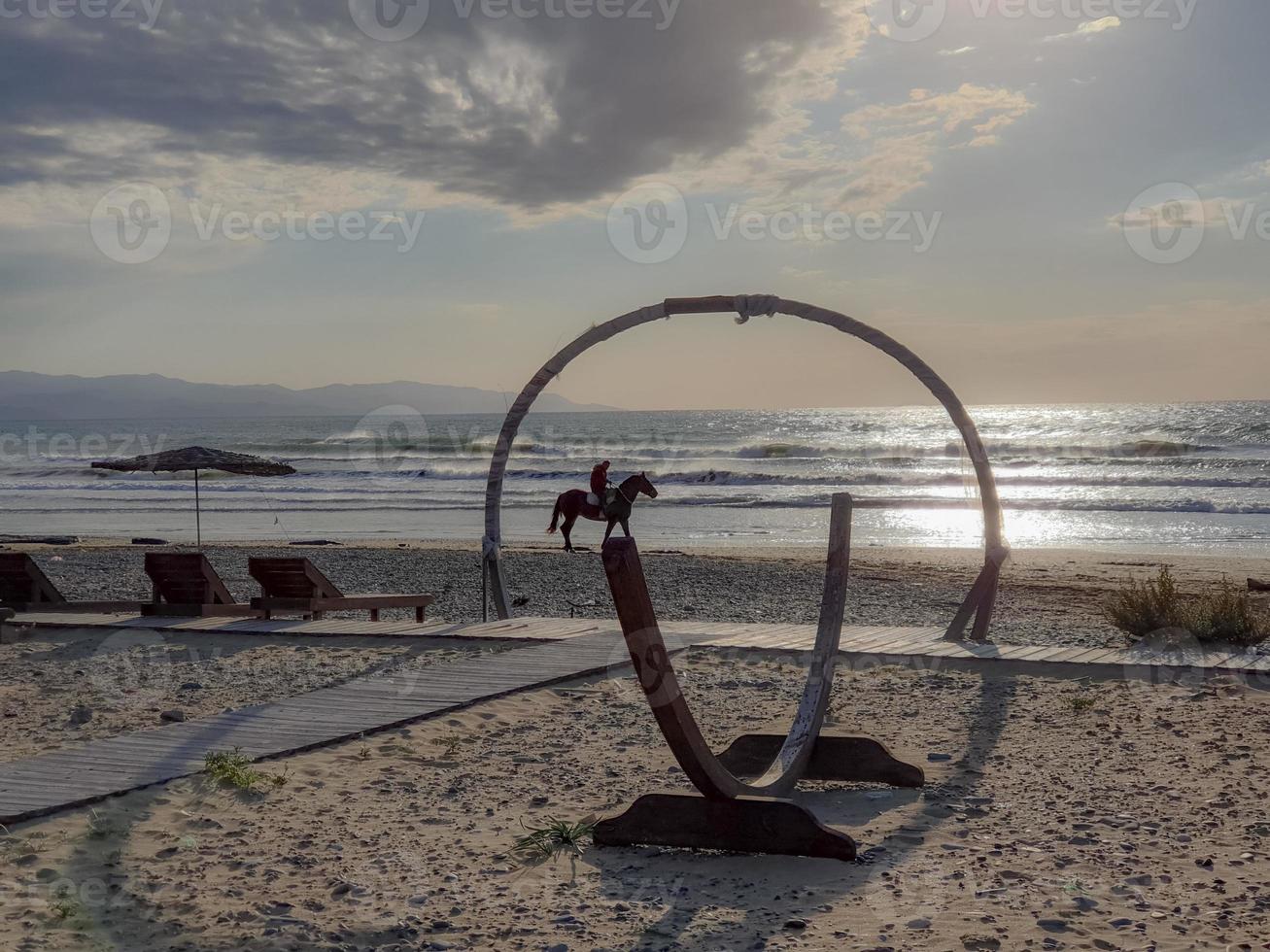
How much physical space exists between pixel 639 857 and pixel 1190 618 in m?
6.20

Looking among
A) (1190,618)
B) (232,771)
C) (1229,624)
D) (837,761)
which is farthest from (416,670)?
(1229,624)

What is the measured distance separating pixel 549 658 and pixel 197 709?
7.67 feet

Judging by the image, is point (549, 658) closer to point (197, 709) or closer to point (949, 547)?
point (197, 709)

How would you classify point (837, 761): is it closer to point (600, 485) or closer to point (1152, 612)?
point (1152, 612)

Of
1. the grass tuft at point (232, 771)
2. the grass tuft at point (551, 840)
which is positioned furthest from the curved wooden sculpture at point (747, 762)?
the grass tuft at point (232, 771)

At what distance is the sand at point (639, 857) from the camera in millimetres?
3785

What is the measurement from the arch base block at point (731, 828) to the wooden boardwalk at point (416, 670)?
2089 mm

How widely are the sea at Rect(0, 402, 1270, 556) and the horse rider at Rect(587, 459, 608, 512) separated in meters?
10.7

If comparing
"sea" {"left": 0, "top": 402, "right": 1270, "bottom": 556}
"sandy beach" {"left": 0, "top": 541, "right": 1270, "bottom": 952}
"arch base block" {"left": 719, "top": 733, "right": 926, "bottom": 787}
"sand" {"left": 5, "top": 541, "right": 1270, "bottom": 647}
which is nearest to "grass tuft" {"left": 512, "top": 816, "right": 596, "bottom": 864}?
"sandy beach" {"left": 0, "top": 541, "right": 1270, "bottom": 952}

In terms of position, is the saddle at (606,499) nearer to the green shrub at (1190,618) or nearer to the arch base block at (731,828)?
the green shrub at (1190,618)

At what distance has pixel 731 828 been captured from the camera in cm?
456

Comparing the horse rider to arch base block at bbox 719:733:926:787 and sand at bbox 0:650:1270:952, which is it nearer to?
sand at bbox 0:650:1270:952

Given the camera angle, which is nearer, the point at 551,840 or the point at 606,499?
the point at 551,840

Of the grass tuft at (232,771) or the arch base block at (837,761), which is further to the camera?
the arch base block at (837,761)
